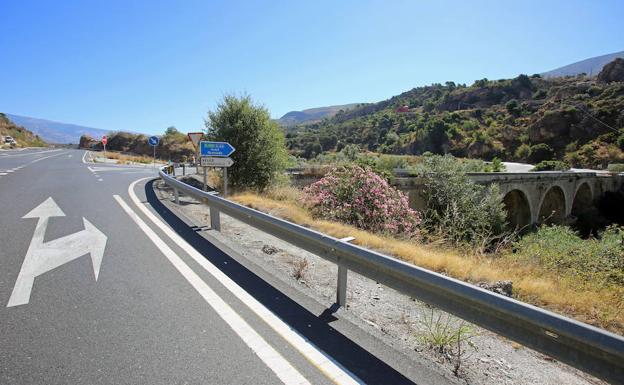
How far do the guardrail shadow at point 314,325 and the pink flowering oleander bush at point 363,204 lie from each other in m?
5.70

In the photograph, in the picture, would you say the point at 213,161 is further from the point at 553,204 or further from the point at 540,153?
the point at 540,153

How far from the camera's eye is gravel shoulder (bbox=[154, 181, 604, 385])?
274cm

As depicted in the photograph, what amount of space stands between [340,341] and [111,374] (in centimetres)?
165

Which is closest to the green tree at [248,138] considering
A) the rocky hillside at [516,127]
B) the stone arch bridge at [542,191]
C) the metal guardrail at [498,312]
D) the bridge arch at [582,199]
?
the stone arch bridge at [542,191]

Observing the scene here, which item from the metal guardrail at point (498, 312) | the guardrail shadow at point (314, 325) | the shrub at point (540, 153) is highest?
the metal guardrail at point (498, 312)

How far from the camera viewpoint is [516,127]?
8656 cm

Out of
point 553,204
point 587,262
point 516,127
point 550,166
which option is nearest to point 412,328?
point 587,262

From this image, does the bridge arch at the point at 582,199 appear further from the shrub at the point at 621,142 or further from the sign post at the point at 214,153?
the sign post at the point at 214,153

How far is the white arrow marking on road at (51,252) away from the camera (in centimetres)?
369

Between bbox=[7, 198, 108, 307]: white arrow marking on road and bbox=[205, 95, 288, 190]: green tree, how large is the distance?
8.74 metres

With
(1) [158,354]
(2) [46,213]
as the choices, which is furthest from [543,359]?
(2) [46,213]

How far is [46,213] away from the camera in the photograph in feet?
23.4

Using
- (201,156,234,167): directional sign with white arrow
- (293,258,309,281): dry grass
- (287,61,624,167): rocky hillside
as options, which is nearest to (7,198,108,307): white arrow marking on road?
(293,258,309,281): dry grass

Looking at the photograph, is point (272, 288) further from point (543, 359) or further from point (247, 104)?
point (247, 104)
